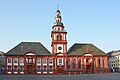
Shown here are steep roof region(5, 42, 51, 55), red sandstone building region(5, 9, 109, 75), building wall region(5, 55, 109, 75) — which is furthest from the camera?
steep roof region(5, 42, 51, 55)

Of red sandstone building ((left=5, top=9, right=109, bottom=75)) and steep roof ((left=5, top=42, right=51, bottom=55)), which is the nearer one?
red sandstone building ((left=5, top=9, right=109, bottom=75))

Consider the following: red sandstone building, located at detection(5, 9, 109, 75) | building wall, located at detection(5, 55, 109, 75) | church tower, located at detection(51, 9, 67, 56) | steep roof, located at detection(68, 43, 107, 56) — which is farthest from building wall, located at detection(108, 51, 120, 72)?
church tower, located at detection(51, 9, 67, 56)

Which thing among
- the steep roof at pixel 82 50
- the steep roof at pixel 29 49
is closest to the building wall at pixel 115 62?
the steep roof at pixel 82 50

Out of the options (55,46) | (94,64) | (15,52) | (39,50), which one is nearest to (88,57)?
(94,64)

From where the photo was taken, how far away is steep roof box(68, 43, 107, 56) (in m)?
78.2

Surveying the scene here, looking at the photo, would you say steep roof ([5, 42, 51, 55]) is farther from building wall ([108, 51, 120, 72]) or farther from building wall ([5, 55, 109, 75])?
building wall ([108, 51, 120, 72])

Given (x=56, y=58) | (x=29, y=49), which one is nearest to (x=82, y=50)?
(x=56, y=58)

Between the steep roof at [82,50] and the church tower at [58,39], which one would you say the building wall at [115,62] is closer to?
the steep roof at [82,50]

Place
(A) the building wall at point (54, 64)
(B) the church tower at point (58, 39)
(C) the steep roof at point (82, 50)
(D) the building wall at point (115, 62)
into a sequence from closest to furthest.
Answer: (A) the building wall at point (54, 64), (B) the church tower at point (58, 39), (C) the steep roof at point (82, 50), (D) the building wall at point (115, 62)

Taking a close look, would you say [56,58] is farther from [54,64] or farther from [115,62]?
[115,62]

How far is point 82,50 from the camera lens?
261 feet

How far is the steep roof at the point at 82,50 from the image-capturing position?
78156 millimetres

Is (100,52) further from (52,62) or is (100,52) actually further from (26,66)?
(26,66)

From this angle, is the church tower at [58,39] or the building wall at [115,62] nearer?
the church tower at [58,39]
